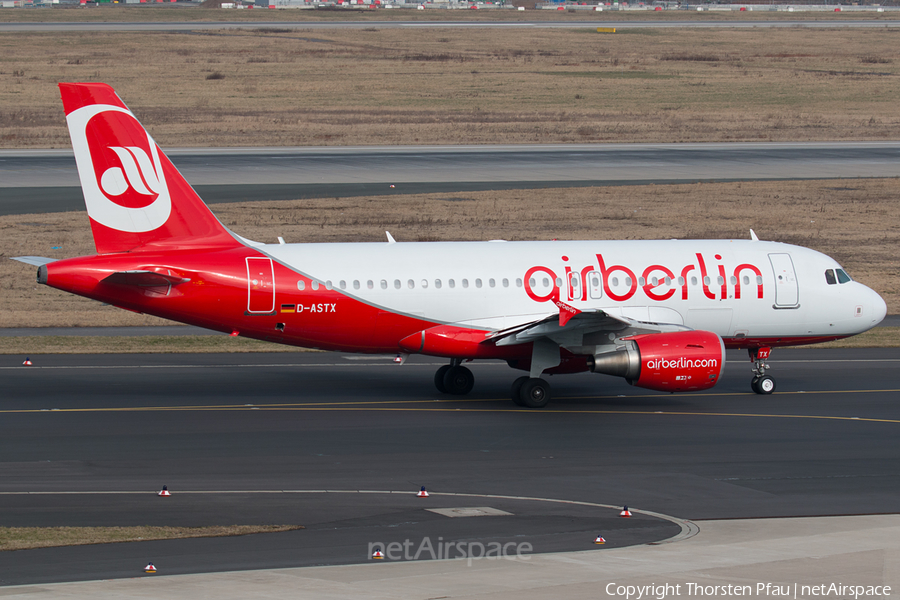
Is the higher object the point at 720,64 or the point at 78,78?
the point at 720,64

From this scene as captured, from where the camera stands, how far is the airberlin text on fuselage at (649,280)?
1246 inches

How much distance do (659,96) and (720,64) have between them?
87.2 ft

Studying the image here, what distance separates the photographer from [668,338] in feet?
98.2

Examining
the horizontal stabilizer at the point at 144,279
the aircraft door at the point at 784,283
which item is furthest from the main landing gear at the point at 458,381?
the horizontal stabilizer at the point at 144,279

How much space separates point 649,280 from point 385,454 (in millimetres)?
9978

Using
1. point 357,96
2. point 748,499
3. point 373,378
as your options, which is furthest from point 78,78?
point 748,499

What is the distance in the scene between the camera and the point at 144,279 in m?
29.1

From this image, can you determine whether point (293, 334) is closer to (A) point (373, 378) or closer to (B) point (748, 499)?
(A) point (373, 378)

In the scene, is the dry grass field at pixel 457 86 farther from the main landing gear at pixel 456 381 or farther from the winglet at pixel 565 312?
the winglet at pixel 565 312

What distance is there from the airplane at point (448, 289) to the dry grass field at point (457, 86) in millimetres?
55864

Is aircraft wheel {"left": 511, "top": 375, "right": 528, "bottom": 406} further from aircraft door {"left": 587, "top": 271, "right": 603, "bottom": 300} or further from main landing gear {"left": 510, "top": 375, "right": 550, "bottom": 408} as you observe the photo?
aircraft door {"left": 587, "top": 271, "right": 603, "bottom": 300}

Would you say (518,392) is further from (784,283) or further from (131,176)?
(131,176)

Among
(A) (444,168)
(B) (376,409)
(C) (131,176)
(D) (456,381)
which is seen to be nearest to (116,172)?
(C) (131,176)

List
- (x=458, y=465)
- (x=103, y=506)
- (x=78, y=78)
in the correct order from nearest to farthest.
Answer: (x=103, y=506)
(x=458, y=465)
(x=78, y=78)
